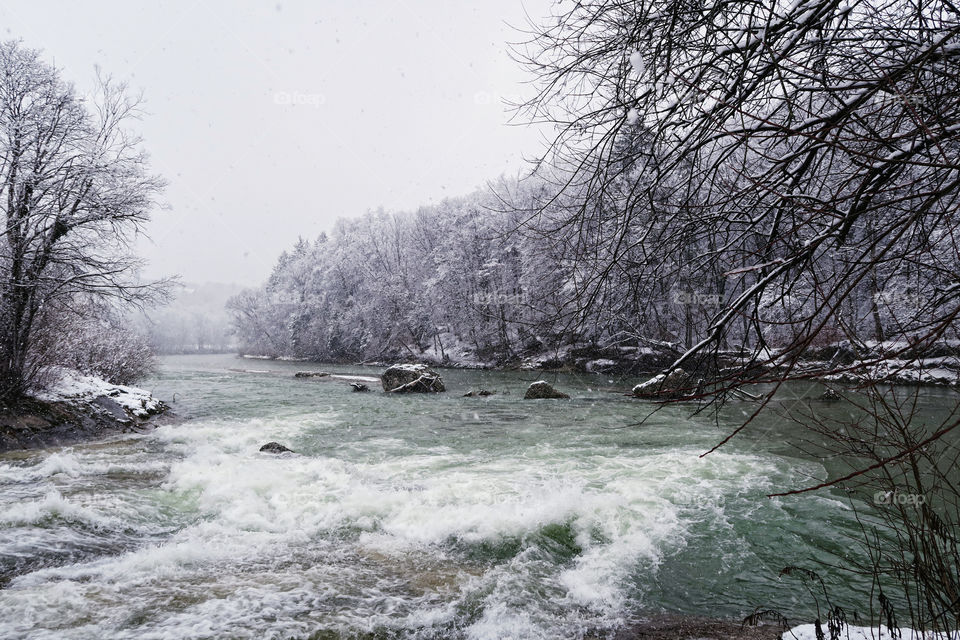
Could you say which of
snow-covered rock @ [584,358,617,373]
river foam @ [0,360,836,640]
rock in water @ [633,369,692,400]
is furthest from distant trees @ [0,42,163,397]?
snow-covered rock @ [584,358,617,373]

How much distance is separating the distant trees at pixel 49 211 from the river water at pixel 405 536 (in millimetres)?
3797

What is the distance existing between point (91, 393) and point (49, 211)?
15.7 ft

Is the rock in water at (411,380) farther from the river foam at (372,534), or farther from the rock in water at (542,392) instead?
the river foam at (372,534)

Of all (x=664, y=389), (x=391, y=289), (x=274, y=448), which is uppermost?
(x=391, y=289)

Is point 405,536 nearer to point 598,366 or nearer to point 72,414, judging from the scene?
point 72,414

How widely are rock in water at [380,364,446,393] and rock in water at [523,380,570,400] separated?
495 centimetres

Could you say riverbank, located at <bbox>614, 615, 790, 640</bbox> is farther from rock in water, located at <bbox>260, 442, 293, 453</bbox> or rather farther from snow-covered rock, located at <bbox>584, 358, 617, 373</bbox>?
snow-covered rock, located at <bbox>584, 358, 617, 373</bbox>

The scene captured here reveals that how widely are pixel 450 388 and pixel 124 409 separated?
12.1m

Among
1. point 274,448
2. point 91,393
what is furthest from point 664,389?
point 91,393

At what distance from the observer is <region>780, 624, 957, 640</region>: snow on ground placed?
111 inches

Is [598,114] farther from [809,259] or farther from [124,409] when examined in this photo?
[124,409]

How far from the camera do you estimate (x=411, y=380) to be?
2225 cm

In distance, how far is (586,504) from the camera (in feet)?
21.9

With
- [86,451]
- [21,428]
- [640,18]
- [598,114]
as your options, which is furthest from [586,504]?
[21,428]
